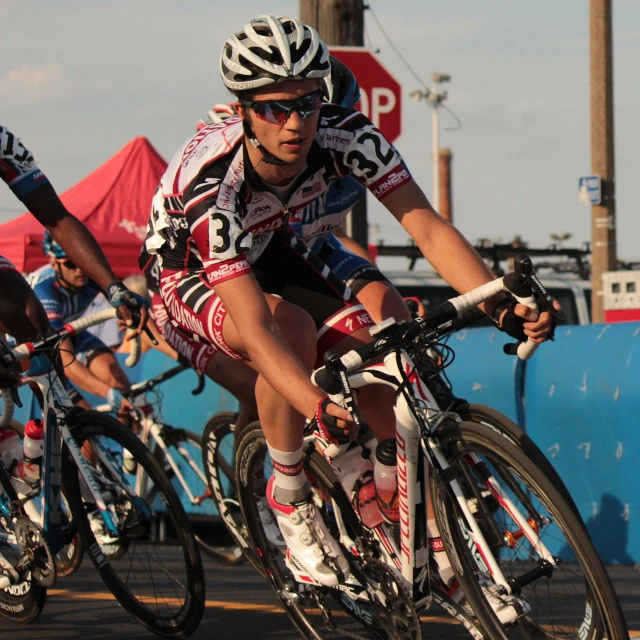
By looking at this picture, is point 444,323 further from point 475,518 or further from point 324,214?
point 324,214

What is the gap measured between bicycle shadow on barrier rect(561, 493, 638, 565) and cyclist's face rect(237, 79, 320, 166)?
3.42 meters

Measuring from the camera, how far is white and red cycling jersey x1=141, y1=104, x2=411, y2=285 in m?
4.20

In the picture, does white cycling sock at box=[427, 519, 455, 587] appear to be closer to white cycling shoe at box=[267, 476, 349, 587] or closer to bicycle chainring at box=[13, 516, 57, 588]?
white cycling shoe at box=[267, 476, 349, 587]

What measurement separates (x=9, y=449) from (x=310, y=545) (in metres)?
1.79

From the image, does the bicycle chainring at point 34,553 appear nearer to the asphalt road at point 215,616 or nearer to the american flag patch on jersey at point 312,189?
the asphalt road at point 215,616

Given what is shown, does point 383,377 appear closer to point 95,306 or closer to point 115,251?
point 95,306

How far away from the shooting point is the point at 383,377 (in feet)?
12.8

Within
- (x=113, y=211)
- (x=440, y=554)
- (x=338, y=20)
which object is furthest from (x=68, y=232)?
(x=113, y=211)

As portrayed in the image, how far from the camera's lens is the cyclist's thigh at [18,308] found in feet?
18.4

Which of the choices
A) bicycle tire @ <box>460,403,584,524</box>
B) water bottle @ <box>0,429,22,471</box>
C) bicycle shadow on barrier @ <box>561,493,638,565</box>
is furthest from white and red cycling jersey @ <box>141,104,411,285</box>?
bicycle shadow on barrier @ <box>561,493,638,565</box>

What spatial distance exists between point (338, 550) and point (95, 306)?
7078 millimetres

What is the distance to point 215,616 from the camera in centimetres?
565

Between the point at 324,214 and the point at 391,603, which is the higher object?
the point at 324,214

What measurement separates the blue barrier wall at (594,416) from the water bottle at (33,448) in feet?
10.0
